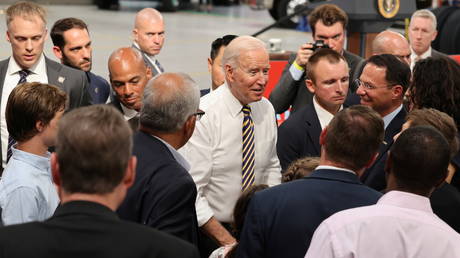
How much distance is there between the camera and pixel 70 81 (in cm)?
517

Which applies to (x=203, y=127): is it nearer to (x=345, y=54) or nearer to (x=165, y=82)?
(x=165, y=82)

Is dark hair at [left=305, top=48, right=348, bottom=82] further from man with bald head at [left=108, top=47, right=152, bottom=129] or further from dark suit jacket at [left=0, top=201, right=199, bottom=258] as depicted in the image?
dark suit jacket at [left=0, top=201, right=199, bottom=258]

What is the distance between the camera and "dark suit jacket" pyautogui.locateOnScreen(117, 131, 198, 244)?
3.16 m

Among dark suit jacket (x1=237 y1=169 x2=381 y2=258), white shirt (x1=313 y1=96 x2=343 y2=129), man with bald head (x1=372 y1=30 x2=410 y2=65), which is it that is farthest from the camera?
man with bald head (x1=372 y1=30 x2=410 y2=65)

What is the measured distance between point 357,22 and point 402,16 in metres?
0.62

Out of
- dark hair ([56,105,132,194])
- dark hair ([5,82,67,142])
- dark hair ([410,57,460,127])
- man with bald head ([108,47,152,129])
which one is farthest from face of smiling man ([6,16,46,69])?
dark hair ([56,105,132,194])

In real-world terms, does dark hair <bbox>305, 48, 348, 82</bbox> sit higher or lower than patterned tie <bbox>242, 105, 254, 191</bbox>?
higher

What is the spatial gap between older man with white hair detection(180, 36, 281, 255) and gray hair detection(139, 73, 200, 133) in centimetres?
99

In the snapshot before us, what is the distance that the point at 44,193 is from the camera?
3.51 metres

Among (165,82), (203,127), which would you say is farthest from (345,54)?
(165,82)

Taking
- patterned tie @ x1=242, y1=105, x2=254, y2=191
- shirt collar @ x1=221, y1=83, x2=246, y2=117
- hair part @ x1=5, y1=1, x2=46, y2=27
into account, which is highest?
hair part @ x1=5, y1=1, x2=46, y2=27

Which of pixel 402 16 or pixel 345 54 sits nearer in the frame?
pixel 345 54

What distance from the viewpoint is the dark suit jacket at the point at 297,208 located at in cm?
309

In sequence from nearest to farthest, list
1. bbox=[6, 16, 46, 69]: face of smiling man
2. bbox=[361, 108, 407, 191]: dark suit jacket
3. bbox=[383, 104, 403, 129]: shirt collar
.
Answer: bbox=[361, 108, 407, 191]: dark suit jacket < bbox=[383, 104, 403, 129]: shirt collar < bbox=[6, 16, 46, 69]: face of smiling man
